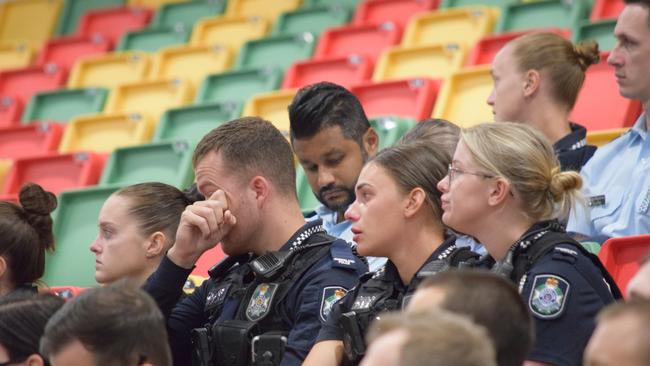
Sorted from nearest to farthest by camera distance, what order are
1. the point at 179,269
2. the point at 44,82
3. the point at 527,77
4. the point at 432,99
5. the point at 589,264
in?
1. the point at 589,264
2. the point at 179,269
3. the point at 527,77
4. the point at 432,99
5. the point at 44,82

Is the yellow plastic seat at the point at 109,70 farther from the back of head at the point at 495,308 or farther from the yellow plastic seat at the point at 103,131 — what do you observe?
the back of head at the point at 495,308

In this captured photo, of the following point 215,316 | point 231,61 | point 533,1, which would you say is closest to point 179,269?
point 215,316

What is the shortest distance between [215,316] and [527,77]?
4.95 ft

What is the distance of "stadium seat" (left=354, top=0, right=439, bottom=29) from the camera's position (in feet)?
23.5

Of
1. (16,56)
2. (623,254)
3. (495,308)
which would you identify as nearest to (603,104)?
(623,254)

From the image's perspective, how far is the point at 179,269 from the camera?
3.58m

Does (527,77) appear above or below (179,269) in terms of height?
above

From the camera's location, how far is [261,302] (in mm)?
3453

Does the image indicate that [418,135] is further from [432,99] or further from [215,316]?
[432,99]

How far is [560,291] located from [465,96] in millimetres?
2690

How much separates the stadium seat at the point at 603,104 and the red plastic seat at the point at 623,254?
4.77 feet

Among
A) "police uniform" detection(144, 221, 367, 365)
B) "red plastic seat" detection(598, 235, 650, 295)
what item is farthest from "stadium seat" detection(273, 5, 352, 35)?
"red plastic seat" detection(598, 235, 650, 295)

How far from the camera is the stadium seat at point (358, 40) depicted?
680 centimetres

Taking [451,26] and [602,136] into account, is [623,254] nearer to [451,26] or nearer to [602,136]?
[602,136]
